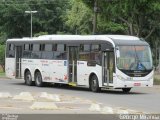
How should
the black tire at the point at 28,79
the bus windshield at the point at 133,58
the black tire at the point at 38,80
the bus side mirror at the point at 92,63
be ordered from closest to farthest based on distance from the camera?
the bus windshield at the point at 133,58, the bus side mirror at the point at 92,63, the black tire at the point at 38,80, the black tire at the point at 28,79

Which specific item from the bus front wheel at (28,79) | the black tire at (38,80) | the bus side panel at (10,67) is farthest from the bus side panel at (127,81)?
the bus side panel at (10,67)

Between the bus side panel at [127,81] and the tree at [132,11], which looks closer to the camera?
the bus side panel at [127,81]

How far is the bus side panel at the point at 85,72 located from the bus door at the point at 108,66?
0.91ft

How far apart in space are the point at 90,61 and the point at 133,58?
2.58 metres

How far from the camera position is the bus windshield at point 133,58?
1140 inches

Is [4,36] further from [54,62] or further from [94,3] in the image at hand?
[54,62]

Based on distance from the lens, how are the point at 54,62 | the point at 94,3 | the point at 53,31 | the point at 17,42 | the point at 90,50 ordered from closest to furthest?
the point at 90,50 → the point at 54,62 → the point at 17,42 → the point at 94,3 → the point at 53,31

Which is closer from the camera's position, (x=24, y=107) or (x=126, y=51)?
(x=24, y=107)

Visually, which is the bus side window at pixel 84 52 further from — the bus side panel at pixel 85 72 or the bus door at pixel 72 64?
the bus door at pixel 72 64

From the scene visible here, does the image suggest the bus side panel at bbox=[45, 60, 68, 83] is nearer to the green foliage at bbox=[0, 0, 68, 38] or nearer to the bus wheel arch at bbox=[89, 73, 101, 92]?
the bus wheel arch at bbox=[89, 73, 101, 92]

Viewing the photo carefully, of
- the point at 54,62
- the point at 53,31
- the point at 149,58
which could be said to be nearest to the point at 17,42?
the point at 54,62

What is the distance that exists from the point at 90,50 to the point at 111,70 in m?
2.08

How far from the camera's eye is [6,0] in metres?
88.9

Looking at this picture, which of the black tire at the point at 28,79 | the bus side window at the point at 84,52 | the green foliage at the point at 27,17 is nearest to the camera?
the bus side window at the point at 84,52
